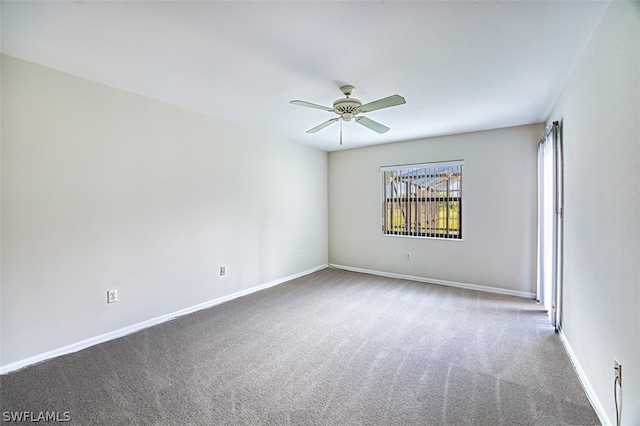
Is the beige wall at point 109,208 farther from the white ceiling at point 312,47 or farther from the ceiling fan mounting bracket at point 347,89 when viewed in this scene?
the ceiling fan mounting bracket at point 347,89

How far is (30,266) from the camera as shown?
2291 millimetres

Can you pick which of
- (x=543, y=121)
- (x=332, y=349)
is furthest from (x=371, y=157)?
(x=332, y=349)

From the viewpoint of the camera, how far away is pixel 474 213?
4.35 m

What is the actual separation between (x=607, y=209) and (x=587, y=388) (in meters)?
1.24

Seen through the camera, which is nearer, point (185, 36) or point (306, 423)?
point (306, 423)

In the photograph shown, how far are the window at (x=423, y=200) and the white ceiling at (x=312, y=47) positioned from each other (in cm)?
155

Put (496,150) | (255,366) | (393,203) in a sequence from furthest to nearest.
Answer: (393,203)
(496,150)
(255,366)

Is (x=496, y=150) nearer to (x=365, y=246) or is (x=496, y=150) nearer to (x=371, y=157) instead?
(x=371, y=157)

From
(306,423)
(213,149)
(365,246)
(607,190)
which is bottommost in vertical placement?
(306,423)

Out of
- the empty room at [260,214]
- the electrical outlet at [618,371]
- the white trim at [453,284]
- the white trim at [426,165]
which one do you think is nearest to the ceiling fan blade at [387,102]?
the empty room at [260,214]

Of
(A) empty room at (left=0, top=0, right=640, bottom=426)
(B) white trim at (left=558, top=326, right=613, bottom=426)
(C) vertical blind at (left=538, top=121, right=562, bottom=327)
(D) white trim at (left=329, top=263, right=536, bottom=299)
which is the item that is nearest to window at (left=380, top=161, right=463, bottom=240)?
(A) empty room at (left=0, top=0, right=640, bottom=426)

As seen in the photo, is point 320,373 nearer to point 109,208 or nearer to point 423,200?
point 109,208

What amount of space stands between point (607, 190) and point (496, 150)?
8.99 ft

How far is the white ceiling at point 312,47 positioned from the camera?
166 centimetres
